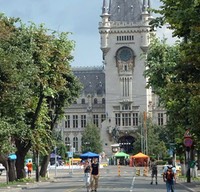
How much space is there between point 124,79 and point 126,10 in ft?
57.2

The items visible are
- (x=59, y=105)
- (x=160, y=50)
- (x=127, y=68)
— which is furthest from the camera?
(x=127, y=68)

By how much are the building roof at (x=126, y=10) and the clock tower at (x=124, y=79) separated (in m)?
2.52

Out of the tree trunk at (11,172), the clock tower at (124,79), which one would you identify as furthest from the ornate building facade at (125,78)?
the tree trunk at (11,172)

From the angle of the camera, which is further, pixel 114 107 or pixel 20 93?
pixel 114 107

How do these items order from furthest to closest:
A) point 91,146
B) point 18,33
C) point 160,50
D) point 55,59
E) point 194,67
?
point 91,146
point 160,50
point 55,59
point 18,33
point 194,67

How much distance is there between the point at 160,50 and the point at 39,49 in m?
12.2

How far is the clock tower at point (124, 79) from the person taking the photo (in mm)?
177125

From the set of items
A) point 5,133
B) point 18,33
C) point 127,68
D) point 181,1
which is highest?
point 127,68

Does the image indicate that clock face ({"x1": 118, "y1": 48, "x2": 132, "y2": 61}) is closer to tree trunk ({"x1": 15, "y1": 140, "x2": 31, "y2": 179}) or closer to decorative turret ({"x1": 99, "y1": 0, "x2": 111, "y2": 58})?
decorative turret ({"x1": 99, "y1": 0, "x2": 111, "y2": 58})

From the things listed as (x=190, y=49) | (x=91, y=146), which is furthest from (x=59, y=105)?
(x=91, y=146)

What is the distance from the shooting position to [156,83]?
5978cm

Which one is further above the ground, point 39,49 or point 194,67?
point 39,49

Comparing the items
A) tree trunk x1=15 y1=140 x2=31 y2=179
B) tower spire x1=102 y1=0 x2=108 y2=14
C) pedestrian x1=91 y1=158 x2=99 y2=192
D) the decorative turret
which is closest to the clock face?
the decorative turret

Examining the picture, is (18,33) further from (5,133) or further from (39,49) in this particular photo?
(5,133)
